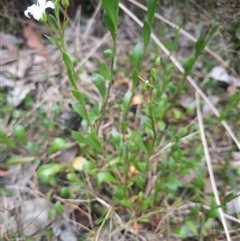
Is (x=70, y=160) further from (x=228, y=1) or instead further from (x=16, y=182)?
(x=228, y=1)

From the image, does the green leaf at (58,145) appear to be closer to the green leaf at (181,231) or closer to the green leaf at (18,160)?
the green leaf at (18,160)

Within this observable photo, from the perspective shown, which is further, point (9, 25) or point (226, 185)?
point (9, 25)

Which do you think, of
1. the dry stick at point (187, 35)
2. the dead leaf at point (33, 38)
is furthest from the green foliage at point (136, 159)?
the dead leaf at point (33, 38)

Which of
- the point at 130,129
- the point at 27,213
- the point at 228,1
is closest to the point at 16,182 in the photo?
the point at 27,213

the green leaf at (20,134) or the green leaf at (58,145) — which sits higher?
the green leaf at (20,134)

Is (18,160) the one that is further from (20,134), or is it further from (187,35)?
(187,35)
